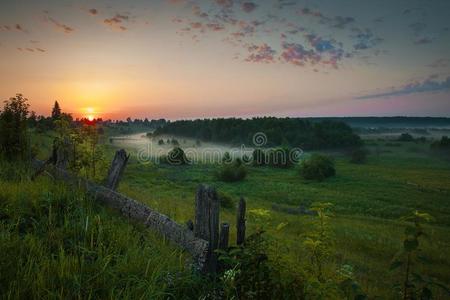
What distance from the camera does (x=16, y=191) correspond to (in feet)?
19.8

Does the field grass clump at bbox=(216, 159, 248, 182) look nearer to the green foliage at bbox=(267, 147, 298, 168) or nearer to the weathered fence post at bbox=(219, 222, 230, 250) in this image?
the green foliage at bbox=(267, 147, 298, 168)

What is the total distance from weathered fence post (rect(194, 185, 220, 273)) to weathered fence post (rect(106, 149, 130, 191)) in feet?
11.5

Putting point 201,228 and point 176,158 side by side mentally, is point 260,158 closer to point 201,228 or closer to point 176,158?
point 176,158

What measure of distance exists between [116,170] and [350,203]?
192 feet

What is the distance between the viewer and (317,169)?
89938 millimetres

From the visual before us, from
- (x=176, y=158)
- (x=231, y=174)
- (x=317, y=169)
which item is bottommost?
(x=231, y=174)

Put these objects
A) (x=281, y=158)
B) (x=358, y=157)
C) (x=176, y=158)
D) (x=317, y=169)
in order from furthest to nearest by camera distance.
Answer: (x=358, y=157) → (x=281, y=158) → (x=176, y=158) → (x=317, y=169)

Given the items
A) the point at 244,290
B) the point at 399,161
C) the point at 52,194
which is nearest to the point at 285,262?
the point at 244,290

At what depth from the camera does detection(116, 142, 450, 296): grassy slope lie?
1773cm

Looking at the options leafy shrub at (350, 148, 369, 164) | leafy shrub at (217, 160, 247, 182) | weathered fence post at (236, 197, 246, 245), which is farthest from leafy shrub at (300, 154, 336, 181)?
weathered fence post at (236, 197, 246, 245)

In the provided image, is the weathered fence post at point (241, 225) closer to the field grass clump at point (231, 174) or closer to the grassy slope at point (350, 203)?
the grassy slope at point (350, 203)

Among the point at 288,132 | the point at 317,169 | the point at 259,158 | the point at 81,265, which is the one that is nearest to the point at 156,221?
the point at 81,265

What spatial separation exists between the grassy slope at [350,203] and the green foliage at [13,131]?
4.95 meters

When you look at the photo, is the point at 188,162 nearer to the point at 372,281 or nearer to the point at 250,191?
the point at 250,191
